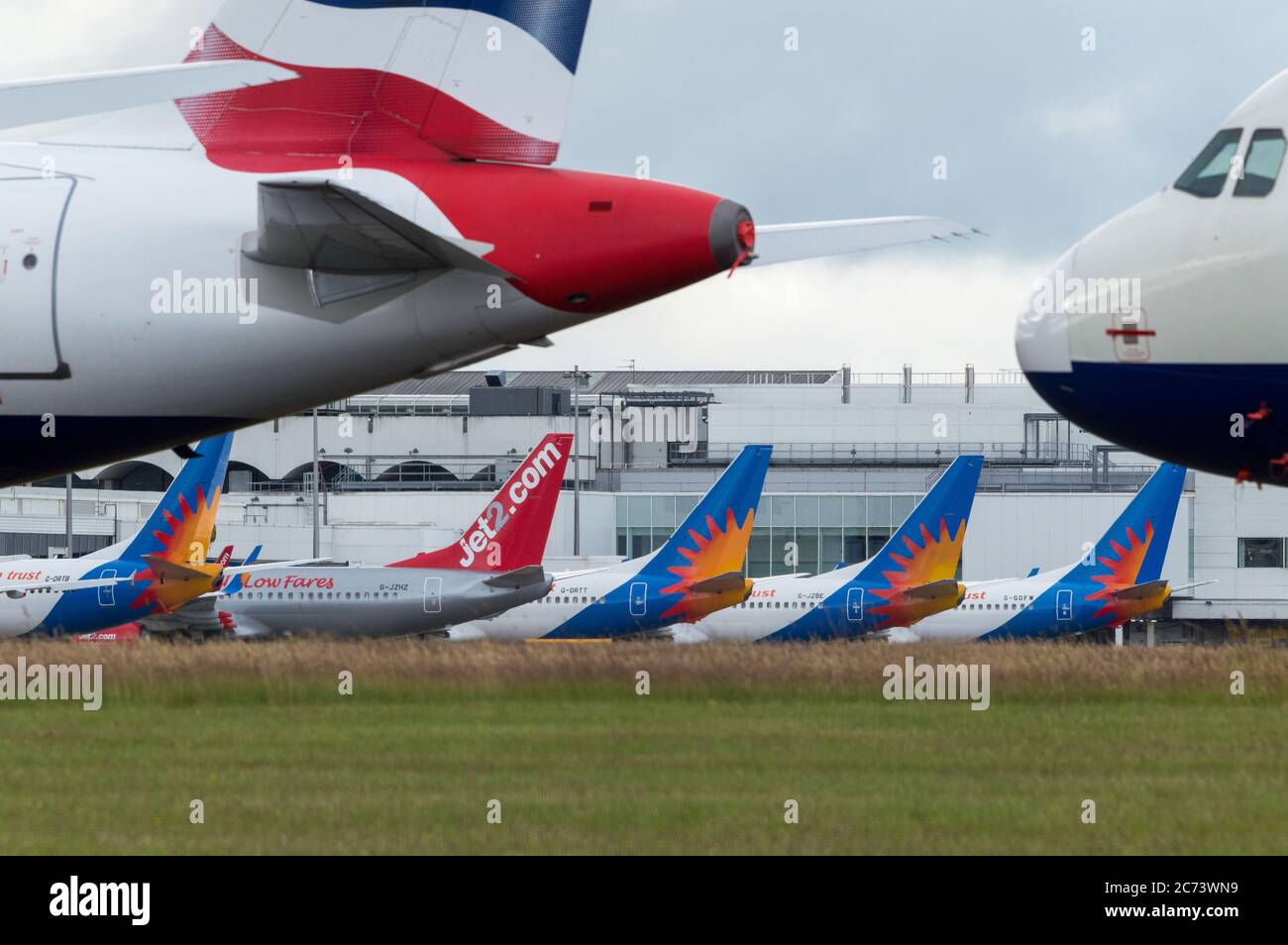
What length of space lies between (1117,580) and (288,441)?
1980 inches

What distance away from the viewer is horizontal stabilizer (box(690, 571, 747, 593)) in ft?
163

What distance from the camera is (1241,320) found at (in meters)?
12.5

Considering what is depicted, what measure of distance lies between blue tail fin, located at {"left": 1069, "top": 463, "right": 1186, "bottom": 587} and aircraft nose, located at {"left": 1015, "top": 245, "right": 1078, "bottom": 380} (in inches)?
1589

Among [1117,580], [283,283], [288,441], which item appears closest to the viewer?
[283,283]

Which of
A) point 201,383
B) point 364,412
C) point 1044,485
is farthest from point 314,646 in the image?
point 364,412

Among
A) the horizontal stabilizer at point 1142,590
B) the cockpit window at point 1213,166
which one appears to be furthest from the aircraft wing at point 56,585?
the cockpit window at point 1213,166

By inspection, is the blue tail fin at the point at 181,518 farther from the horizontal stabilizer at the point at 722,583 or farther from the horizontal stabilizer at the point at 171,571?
the horizontal stabilizer at the point at 722,583

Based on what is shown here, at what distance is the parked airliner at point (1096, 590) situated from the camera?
2112 inches

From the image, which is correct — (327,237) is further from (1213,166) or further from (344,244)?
(1213,166)

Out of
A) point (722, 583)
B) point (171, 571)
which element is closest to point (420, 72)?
point (171, 571)

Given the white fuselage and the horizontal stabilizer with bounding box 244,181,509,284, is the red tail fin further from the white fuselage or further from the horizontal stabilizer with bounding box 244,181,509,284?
the horizontal stabilizer with bounding box 244,181,509,284

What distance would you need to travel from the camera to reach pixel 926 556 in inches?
2071

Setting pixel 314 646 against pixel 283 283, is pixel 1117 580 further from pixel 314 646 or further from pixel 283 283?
pixel 283 283

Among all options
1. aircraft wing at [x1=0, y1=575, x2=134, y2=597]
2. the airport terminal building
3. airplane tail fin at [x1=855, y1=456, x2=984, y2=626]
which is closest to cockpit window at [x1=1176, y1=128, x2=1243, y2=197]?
aircraft wing at [x1=0, y1=575, x2=134, y2=597]
